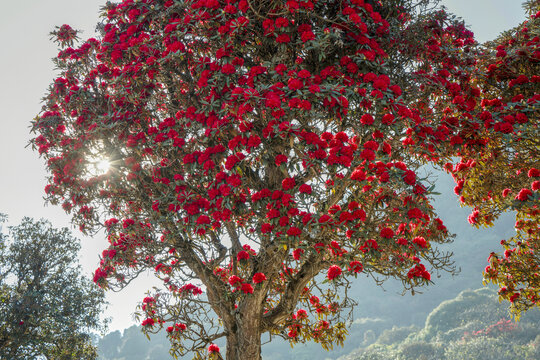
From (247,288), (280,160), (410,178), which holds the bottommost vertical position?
(247,288)

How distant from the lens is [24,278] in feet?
37.3

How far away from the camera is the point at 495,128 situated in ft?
16.4

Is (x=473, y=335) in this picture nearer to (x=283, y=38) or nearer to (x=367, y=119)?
(x=367, y=119)

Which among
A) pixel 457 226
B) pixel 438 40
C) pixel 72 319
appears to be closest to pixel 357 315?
pixel 457 226

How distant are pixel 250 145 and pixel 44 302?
10.3 m

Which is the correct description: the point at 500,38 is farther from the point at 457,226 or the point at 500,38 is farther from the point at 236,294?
the point at 457,226

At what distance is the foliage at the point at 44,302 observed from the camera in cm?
1035

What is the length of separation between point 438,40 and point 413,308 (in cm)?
6561

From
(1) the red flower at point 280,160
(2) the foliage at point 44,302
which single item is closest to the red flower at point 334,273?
(1) the red flower at point 280,160

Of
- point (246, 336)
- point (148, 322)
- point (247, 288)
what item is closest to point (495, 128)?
point (247, 288)

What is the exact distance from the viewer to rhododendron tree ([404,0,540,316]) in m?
5.11

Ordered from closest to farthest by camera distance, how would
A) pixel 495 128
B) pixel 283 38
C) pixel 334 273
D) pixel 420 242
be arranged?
pixel 420 242, pixel 283 38, pixel 334 273, pixel 495 128

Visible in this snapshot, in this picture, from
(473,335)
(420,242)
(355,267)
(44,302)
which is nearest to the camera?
(420,242)

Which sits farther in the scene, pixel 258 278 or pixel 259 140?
pixel 258 278
